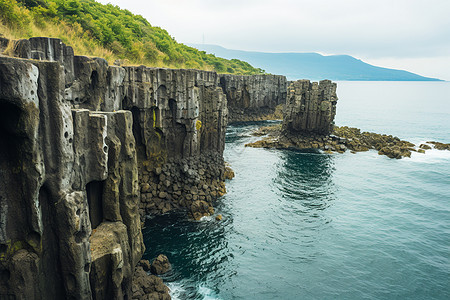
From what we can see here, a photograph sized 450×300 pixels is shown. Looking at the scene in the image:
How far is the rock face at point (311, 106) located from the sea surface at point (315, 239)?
17.6m

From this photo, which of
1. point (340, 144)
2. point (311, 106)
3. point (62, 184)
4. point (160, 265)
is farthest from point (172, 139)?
point (340, 144)

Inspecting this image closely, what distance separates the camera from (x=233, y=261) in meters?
24.7

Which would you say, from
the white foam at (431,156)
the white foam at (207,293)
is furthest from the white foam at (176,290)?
the white foam at (431,156)

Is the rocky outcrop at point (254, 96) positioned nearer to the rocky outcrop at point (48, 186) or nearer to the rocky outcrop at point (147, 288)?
the rocky outcrop at point (147, 288)

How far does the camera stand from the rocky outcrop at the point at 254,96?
286 feet

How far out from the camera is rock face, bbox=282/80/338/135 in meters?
62.7

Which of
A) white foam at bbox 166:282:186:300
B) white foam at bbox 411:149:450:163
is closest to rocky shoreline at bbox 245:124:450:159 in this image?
white foam at bbox 411:149:450:163

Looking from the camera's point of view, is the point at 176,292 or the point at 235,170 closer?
the point at 176,292

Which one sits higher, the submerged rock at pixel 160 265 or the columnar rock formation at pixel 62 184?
the columnar rock formation at pixel 62 184

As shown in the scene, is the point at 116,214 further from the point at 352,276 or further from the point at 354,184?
the point at 354,184

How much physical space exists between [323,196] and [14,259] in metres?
34.0

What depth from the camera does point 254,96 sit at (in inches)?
3637

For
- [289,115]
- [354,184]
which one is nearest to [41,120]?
[354,184]

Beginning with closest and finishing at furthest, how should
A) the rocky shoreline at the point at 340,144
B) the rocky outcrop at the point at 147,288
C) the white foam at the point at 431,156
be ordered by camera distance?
the rocky outcrop at the point at 147,288 → the white foam at the point at 431,156 → the rocky shoreline at the point at 340,144
